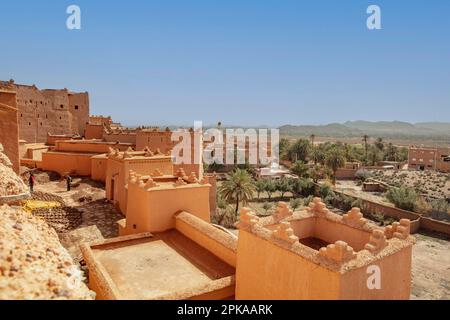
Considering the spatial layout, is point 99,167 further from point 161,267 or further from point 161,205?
point 161,267

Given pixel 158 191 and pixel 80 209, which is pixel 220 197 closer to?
pixel 80 209

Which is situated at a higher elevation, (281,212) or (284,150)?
(281,212)

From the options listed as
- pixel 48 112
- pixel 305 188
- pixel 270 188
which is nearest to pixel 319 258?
pixel 270 188

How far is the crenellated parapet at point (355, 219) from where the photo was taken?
23.5 feet

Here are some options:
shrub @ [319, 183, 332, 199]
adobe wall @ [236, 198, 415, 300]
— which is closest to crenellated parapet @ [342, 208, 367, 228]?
adobe wall @ [236, 198, 415, 300]

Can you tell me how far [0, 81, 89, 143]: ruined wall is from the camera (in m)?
34.2

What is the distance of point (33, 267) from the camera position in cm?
370

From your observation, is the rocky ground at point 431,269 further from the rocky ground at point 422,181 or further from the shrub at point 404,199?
the rocky ground at point 422,181

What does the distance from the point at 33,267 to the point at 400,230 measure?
6.08 metres

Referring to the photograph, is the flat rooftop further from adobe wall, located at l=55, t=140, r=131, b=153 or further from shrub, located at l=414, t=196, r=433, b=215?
shrub, located at l=414, t=196, r=433, b=215

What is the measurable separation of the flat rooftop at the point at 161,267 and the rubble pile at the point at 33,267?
102 inches

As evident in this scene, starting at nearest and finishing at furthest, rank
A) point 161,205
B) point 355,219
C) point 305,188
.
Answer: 1. point 355,219
2. point 161,205
3. point 305,188
